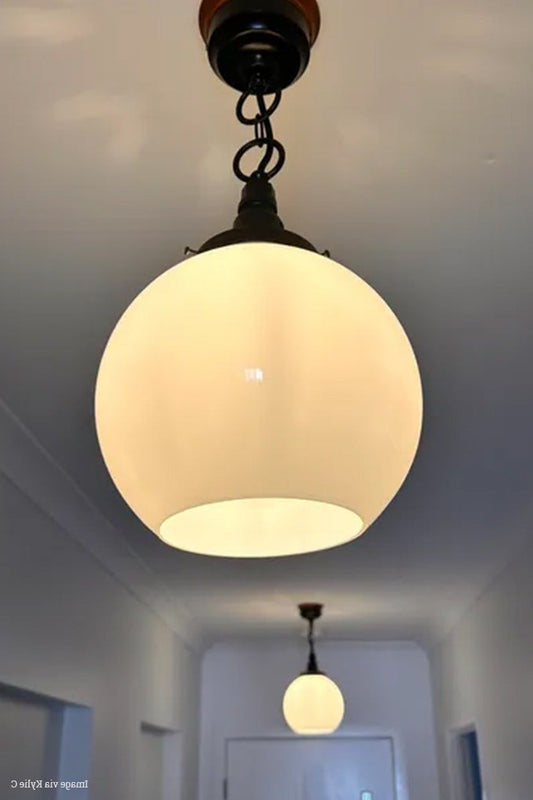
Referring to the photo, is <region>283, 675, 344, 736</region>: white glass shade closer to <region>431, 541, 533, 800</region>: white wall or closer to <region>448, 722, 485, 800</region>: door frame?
<region>431, 541, 533, 800</region>: white wall

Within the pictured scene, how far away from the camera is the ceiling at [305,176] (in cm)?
71

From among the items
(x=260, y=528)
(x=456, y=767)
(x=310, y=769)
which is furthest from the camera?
(x=310, y=769)

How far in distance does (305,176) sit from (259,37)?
0.28m

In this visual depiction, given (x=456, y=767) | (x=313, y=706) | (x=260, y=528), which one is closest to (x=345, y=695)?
(x=456, y=767)

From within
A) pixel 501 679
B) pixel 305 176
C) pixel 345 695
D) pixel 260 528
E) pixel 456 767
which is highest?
pixel 305 176

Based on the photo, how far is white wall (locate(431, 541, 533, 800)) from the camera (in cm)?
224

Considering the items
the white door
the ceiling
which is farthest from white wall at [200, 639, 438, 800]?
the ceiling

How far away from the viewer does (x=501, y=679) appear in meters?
2.58

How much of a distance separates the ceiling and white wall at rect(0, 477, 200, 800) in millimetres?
344

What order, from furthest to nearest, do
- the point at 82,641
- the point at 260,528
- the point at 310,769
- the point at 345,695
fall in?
1. the point at 345,695
2. the point at 310,769
3. the point at 82,641
4. the point at 260,528

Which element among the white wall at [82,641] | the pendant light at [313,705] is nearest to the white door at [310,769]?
the white wall at [82,641]

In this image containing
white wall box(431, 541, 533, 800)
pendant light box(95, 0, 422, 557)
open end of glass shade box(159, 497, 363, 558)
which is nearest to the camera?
pendant light box(95, 0, 422, 557)

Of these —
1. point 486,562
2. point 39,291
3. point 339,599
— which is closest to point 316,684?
point 339,599

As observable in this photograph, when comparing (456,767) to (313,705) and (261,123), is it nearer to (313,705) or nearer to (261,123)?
(313,705)
